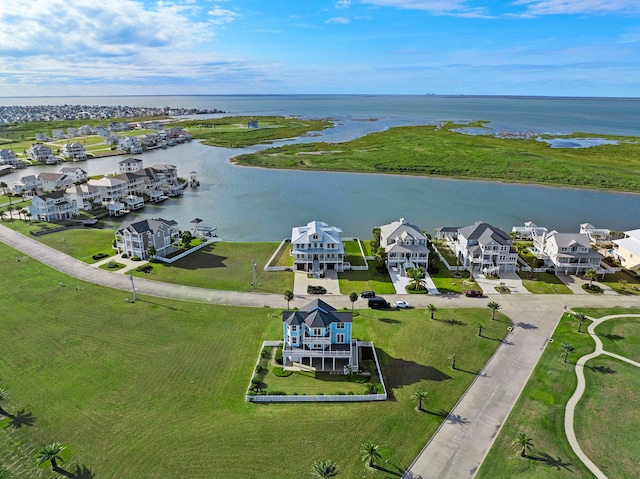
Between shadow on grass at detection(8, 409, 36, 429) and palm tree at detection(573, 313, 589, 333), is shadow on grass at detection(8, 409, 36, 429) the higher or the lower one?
the lower one

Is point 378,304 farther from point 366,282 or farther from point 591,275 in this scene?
point 591,275

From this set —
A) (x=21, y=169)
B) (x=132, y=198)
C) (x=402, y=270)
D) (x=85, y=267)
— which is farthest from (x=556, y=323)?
(x=21, y=169)

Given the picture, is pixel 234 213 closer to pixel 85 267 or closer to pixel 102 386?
pixel 85 267

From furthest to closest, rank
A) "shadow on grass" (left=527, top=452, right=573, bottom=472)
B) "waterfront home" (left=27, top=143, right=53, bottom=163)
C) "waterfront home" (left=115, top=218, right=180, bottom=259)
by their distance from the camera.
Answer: "waterfront home" (left=27, top=143, right=53, bottom=163)
"waterfront home" (left=115, top=218, right=180, bottom=259)
"shadow on grass" (left=527, top=452, right=573, bottom=472)

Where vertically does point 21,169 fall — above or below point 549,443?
above

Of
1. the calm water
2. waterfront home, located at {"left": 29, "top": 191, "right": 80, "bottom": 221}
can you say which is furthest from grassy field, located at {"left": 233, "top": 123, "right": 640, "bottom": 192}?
waterfront home, located at {"left": 29, "top": 191, "right": 80, "bottom": 221}

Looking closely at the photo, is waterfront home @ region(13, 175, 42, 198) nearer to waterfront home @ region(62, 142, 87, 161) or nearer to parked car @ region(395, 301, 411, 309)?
waterfront home @ region(62, 142, 87, 161)
